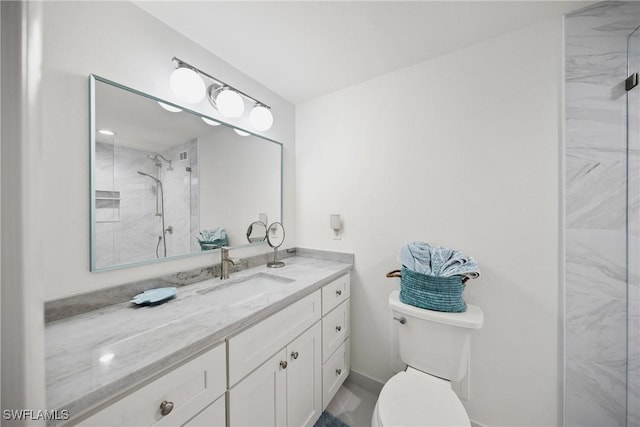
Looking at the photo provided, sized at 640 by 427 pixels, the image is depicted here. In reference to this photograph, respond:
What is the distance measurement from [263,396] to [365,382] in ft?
3.39

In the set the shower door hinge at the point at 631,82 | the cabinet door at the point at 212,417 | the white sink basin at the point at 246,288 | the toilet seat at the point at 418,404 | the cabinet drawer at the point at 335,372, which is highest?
the shower door hinge at the point at 631,82

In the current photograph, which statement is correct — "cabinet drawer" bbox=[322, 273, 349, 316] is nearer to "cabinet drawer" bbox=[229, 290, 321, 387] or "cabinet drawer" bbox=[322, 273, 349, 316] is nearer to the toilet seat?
"cabinet drawer" bbox=[229, 290, 321, 387]

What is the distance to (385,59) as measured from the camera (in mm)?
1462

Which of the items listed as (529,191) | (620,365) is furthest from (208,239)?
(620,365)

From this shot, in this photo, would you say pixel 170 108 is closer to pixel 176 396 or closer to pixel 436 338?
pixel 176 396

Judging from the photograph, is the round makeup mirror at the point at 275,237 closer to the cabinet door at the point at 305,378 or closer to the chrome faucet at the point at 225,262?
the chrome faucet at the point at 225,262

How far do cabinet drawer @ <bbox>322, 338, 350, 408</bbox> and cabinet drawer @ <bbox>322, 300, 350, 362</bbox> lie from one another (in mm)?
57

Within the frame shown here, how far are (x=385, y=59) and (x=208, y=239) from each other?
5.21 ft

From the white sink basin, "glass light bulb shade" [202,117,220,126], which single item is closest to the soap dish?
the white sink basin

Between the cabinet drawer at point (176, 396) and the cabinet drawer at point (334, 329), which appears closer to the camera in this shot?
the cabinet drawer at point (176, 396)

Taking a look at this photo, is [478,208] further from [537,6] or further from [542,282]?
[537,6]

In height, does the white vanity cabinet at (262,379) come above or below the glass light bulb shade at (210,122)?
below

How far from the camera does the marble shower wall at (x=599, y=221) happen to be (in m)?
1.05

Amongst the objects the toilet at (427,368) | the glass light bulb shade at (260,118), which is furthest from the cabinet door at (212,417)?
the glass light bulb shade at (260,118)
